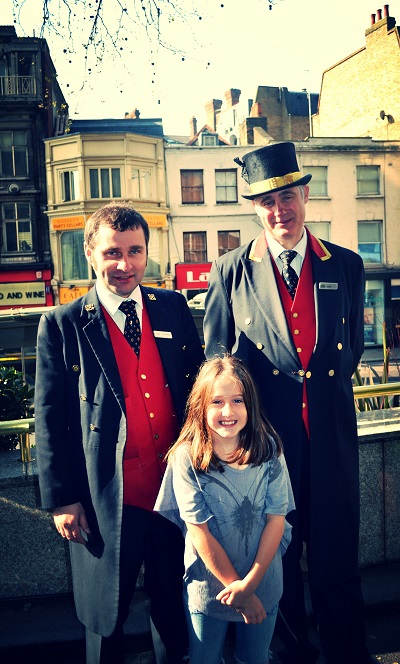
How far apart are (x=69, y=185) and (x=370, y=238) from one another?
1435 cm

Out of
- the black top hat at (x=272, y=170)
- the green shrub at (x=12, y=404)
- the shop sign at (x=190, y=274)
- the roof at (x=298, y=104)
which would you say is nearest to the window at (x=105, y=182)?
the shop sign at (x=190, y=274)

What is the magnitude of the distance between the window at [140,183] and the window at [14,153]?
4.91 m

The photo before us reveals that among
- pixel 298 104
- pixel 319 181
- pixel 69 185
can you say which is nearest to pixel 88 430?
pixel 69 185

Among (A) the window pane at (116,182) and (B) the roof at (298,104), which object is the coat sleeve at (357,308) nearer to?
(A) the window pane at (116,182)

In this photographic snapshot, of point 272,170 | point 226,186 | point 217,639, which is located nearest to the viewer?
point 217,639

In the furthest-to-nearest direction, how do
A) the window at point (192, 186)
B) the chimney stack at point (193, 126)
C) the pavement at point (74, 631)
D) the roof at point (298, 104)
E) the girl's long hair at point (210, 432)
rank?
1. the chimney stack at point (193, 126)
2. the roof at point (298, 104)
3. the window at point (192, 186)
4. the pavement at point (74, 631)
5. the girl's long hair at point (210, 432)

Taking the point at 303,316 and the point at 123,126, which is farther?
the point at 123,126

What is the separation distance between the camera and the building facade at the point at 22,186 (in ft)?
84.8

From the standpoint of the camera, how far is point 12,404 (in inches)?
164

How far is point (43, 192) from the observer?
26453mm

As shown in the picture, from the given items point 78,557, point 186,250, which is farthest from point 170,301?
point 186,250

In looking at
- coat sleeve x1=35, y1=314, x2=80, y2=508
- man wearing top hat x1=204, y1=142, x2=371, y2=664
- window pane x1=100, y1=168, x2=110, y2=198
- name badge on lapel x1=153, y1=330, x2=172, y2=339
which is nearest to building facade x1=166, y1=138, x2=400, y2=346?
window pane x1=100, y1=168, x2=110, y2=198

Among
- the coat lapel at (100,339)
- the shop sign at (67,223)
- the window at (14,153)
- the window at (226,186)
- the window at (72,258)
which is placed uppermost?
the window at (14,153)

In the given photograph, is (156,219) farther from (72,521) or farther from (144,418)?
(72,521)
